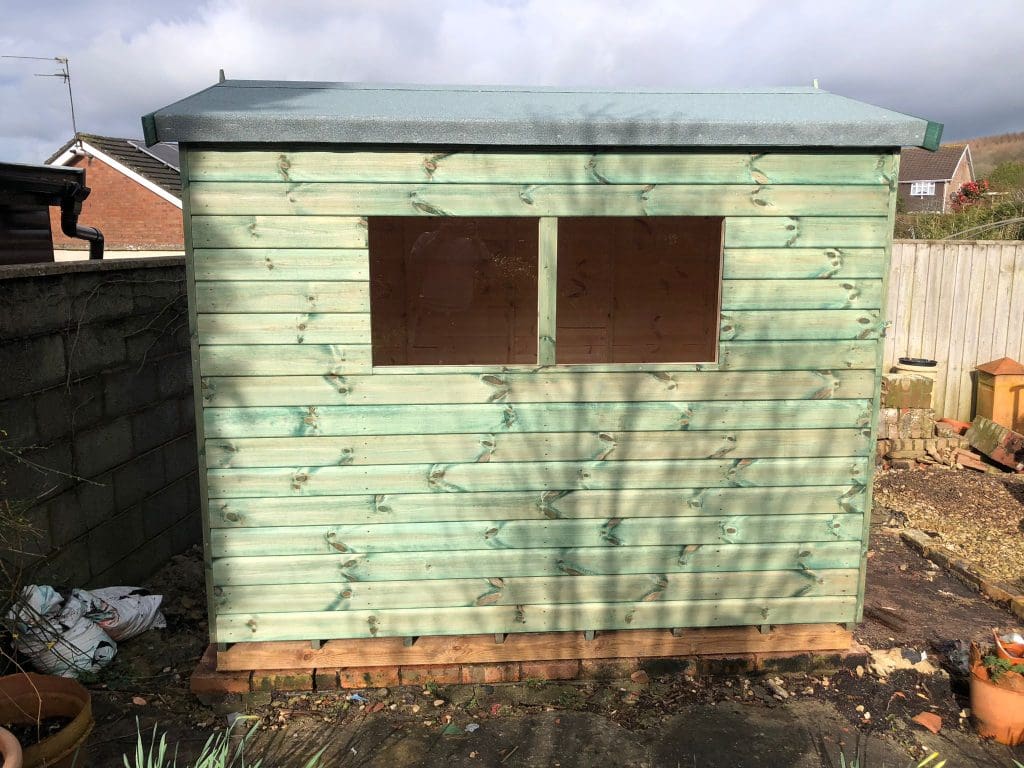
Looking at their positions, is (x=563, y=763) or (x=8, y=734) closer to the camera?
(x=8, y=734)

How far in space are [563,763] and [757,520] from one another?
152cm

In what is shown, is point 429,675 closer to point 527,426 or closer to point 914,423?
point 527,426

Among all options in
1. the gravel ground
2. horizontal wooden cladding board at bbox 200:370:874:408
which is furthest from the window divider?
the gravel ground

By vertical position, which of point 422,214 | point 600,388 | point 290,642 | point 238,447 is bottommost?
point 290,642

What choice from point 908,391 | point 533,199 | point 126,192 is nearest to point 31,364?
point 533,199

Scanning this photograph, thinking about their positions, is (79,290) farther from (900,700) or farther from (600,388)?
(900,700)

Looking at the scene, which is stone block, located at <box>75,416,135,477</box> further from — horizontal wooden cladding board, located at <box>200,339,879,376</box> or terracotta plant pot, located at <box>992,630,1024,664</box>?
terracotta plant pot, located at <box>992,630,1024,664</box>

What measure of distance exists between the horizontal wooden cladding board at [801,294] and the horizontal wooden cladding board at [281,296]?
1784 millimetres

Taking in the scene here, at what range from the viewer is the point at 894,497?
7008 millimetres

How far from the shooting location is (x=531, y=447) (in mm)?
3814

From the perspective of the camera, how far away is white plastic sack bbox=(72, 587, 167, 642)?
4.13m

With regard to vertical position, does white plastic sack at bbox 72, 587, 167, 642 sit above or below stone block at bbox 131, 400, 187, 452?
below

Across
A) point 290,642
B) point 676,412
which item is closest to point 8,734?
point 290,642

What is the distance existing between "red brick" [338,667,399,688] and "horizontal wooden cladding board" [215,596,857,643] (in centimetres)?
19
